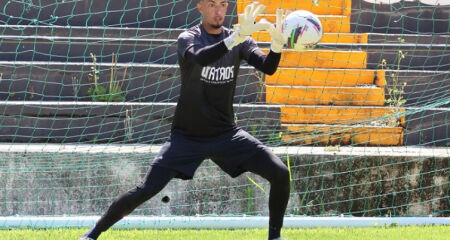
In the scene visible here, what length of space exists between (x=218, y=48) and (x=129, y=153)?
112 inches

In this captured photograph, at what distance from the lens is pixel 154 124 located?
967 centimetres

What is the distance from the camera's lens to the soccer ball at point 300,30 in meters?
6.25

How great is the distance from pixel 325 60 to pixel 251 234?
3.81 m

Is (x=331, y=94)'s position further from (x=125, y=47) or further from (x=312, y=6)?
(x=125, y=47)

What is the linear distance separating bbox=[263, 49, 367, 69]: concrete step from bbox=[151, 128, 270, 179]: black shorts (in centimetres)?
453

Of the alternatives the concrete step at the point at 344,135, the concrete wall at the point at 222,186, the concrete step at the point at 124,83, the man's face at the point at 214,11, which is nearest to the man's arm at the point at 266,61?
the man's face at the point at 214,11

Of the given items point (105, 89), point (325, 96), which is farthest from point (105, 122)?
point (325, 96)

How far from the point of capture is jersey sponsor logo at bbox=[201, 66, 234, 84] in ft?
21.0

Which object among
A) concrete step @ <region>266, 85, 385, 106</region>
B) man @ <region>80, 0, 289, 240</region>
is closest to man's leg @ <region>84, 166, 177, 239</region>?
man @ <region>80, 0, 289, 240</region>

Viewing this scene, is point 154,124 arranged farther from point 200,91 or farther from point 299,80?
point 200,91

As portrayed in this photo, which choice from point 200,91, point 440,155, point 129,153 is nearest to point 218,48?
point 200,91

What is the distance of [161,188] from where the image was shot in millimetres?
6297

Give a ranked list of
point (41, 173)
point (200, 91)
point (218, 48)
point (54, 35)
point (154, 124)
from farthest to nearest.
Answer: point (54, 35)
point (154, 124)
point (41, 173)
point (200, 91)
point (218, 48)

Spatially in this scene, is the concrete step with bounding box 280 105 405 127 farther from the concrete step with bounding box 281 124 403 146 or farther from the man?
the man
